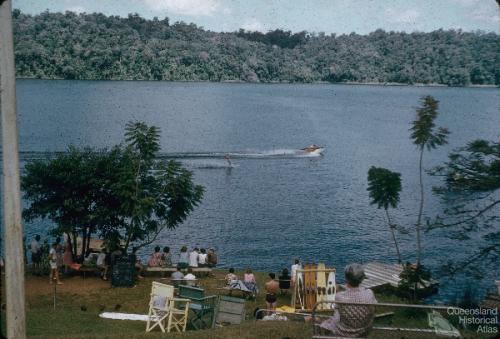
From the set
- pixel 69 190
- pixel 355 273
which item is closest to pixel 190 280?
pixel 69 190

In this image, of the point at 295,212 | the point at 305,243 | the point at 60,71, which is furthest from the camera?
the point at 60,71

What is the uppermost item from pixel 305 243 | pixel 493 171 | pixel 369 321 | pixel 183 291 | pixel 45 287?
pixel 493 171

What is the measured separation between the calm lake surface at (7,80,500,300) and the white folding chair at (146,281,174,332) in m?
19.9

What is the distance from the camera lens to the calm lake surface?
4038 centimetres

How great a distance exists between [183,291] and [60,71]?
18734cm

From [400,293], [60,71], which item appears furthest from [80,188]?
[60,71]

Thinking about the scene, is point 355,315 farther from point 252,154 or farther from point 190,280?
point 252,154

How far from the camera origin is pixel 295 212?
50656mm

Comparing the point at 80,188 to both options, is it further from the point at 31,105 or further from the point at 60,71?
the point at 60,71

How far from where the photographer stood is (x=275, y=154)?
8212 centimetres

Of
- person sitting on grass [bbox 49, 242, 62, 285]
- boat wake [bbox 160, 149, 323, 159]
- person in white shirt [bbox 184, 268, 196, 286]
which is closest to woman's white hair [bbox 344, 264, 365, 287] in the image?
person in white shirt [bbox 184, 268, 196, 286]

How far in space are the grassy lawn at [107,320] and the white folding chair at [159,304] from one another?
55 cm

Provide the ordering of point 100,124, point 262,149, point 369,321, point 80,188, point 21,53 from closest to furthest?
point 369,321 → point 80,188 → point 262,149 → point 100,124 → point 21,53

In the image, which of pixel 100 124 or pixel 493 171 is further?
pixel 100 124
